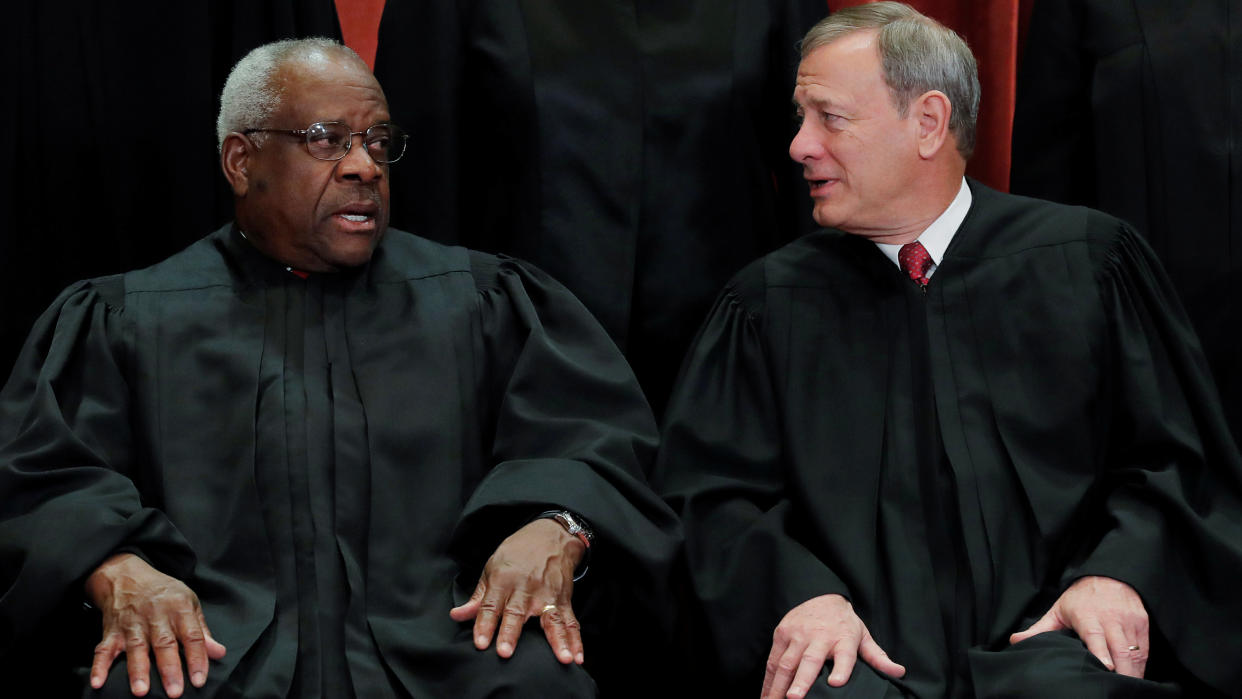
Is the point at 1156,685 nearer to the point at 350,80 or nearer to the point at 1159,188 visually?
the point at 1159,188

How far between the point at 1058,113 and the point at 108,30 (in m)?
2.28

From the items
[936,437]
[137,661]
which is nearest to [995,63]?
[936,437]

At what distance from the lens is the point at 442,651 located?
109 inches

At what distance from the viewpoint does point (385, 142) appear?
127 inches

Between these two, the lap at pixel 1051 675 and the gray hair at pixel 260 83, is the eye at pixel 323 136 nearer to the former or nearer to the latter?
the gray hair at pixel 260 83

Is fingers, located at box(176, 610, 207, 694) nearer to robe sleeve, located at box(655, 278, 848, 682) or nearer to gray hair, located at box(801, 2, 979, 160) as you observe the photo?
robe sleeve, located at box(655, 278, 848, 682)

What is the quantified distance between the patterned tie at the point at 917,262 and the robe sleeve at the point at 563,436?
60 centimetres

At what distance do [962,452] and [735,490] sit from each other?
440 millimetres

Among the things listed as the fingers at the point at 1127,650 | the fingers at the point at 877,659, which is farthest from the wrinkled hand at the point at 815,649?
the fingers at the point at 1127,650

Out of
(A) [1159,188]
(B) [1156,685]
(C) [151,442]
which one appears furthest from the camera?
(A) [1159,188]

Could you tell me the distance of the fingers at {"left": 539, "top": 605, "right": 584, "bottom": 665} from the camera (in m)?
2.71

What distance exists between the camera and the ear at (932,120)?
3.17 meters

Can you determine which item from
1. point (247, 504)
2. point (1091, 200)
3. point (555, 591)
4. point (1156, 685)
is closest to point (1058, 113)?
point (1091, 200)

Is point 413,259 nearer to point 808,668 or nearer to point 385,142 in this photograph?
point 385,142
